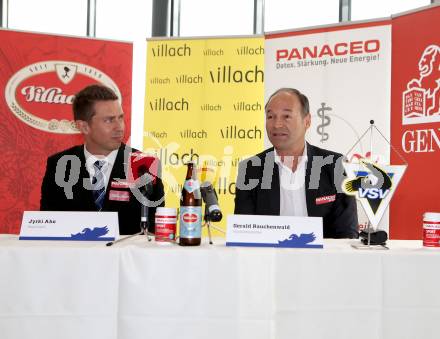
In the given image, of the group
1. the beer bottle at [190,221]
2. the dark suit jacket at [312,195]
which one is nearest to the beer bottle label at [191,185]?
the beer bottle at [190,221]

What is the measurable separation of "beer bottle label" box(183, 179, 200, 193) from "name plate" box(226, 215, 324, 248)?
17 cm

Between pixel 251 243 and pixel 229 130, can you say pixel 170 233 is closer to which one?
pixel 251 243

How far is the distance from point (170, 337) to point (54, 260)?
1.33 ft

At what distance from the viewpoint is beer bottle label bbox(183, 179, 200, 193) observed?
1.64 metres

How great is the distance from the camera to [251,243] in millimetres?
1548

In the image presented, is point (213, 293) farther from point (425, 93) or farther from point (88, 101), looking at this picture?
point (425, 93)

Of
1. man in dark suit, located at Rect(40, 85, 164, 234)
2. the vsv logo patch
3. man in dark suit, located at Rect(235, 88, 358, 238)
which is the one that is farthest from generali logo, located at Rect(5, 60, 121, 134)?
the vsv logo patch

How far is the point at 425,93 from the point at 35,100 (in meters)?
3.09

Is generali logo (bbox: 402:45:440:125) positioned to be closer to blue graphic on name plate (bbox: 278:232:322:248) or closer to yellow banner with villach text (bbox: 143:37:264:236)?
yellow banner with villach text (bbox: 143:37:264:236)

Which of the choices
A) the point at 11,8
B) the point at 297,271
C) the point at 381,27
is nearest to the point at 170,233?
the point at 297,271

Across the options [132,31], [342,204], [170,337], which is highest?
[132,31]

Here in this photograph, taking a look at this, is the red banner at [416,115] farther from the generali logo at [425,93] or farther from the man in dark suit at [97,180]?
the man in dark suit at [97,180]

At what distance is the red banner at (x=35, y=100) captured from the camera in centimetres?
411

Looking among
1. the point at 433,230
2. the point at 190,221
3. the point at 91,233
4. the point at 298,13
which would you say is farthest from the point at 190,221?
the point at 298,13
